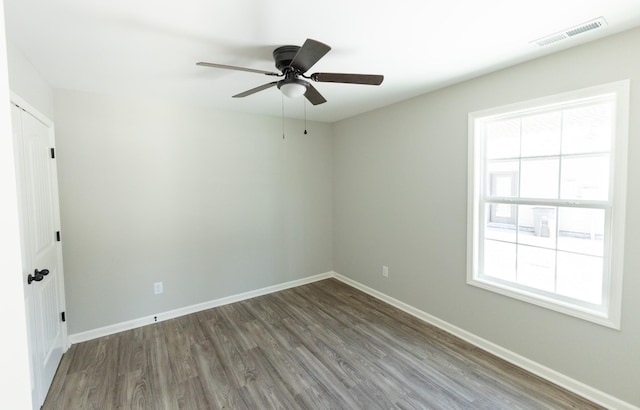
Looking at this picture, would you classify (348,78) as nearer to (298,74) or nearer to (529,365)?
(298,74)

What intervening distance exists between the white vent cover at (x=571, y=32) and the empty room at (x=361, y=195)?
0.03m

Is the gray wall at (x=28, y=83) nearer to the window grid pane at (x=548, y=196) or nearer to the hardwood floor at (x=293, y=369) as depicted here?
the hardwood floor at (x=293, y=369)

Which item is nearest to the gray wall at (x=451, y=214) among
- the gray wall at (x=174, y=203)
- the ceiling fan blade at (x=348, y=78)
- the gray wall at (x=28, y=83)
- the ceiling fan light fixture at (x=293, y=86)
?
the gray wall at (x=174, y=203)

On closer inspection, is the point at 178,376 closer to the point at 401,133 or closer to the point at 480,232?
the point at 480,232

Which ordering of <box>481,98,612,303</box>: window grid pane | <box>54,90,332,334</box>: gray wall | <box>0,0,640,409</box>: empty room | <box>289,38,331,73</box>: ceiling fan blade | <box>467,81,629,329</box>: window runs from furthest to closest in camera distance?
<box>54,90,332,334</box>: gray wall, <box>481,98,612,303</box>: window grid pane, <box>467,81,629,329</box>: window, <box>0,0,640,409</box>: empty room, <box>289,38,331,73</box>: ceiling fan blade

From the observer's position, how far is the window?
6.35 feet

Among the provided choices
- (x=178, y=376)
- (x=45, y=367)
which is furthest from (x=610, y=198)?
(x=45, y=367)

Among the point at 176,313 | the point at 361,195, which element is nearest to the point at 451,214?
the point at 361,195

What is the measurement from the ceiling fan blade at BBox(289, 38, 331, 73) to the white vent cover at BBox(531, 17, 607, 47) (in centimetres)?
154

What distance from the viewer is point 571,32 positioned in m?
1.82

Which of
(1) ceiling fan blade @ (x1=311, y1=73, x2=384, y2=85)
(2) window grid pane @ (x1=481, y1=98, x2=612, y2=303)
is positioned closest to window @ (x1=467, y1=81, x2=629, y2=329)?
(2) window grid pane @ (x1=481, y1=98, x2=612, y2=303)

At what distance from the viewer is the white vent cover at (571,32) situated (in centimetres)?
171

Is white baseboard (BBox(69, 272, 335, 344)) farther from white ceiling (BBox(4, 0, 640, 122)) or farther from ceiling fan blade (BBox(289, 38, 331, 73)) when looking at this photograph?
ceiling fan blade (BBox(289, 38, 331, 73))

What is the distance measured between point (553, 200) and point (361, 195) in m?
2.22
